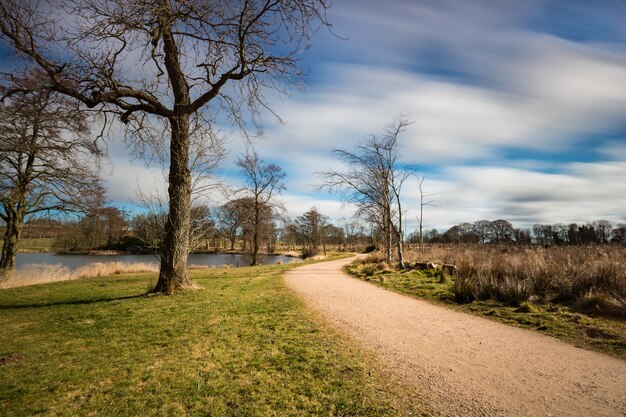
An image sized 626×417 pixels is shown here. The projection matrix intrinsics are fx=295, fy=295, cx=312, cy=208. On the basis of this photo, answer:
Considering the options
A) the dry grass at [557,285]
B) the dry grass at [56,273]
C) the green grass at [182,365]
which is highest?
the dry grass at [557,285]

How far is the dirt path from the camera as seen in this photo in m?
2.98

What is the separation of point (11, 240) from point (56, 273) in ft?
8.42

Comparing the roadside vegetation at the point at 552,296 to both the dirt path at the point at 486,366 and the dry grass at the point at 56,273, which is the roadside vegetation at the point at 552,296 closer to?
the dirt path at the point at 486,366

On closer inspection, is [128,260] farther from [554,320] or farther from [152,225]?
[554,320]

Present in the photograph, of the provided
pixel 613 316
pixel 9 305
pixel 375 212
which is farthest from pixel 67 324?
pixel 375 212

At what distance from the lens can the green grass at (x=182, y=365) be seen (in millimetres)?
2873

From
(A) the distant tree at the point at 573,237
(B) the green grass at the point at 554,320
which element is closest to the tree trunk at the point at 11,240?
(B) the green grass at the point at 554,320

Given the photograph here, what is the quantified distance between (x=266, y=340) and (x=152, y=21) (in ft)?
25.0

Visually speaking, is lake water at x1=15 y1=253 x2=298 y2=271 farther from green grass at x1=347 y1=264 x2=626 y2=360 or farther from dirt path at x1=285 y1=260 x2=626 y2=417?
dirt path at x1=285 y1=260 x2=626 y2=417

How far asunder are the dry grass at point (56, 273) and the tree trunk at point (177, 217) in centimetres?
829

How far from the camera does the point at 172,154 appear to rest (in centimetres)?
891

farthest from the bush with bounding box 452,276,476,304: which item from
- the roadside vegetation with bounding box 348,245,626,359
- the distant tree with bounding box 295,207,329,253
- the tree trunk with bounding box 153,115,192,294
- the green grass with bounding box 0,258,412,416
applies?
the distant tree with bounding box 295,207,329,253

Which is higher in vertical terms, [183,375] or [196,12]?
[196,12]

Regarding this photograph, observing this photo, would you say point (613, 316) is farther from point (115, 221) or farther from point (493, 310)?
point (115, 221)
